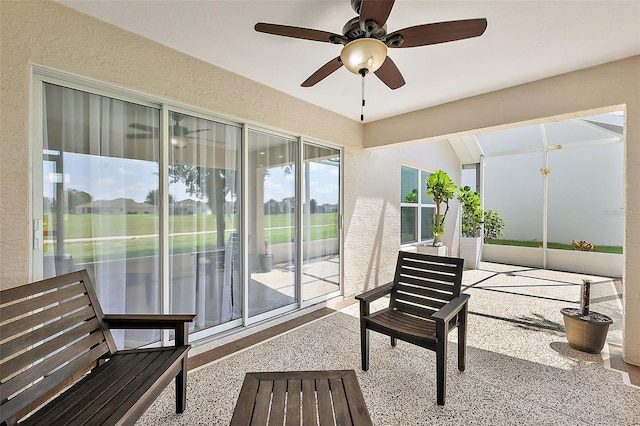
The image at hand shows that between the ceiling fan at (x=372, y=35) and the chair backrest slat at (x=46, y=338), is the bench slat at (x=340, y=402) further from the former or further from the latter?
the ceiling fan at (x=372, y=35)

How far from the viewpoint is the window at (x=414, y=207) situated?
5.92 metres

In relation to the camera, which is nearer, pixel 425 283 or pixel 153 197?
pixel 153 197

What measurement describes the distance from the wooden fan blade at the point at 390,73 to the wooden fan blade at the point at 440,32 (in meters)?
0.20

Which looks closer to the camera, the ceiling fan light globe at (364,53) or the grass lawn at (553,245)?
the ceiling fan light globe at (364,53)

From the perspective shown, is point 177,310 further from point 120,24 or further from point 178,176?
point 120,24

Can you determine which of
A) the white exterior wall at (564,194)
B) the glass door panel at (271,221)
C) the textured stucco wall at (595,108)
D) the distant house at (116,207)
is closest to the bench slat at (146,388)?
the distant house at (116,207)

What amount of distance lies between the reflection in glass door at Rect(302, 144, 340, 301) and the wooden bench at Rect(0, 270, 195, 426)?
6.88 feet

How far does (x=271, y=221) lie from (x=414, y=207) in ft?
13.4

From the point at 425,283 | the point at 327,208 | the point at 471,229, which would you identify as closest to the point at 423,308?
the point at 425,283

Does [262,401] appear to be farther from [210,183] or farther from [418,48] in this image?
[418,48]

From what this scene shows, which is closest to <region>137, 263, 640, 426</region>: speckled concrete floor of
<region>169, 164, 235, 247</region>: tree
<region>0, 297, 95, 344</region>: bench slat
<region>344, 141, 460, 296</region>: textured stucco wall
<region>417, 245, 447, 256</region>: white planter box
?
<region>0, 297, 95, 344</region>: bench slat

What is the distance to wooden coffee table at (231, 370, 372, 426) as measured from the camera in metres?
1.27

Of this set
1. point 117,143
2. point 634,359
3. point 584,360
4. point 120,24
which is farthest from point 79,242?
point 634,359

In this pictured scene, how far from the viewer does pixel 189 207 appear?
2592 mm
